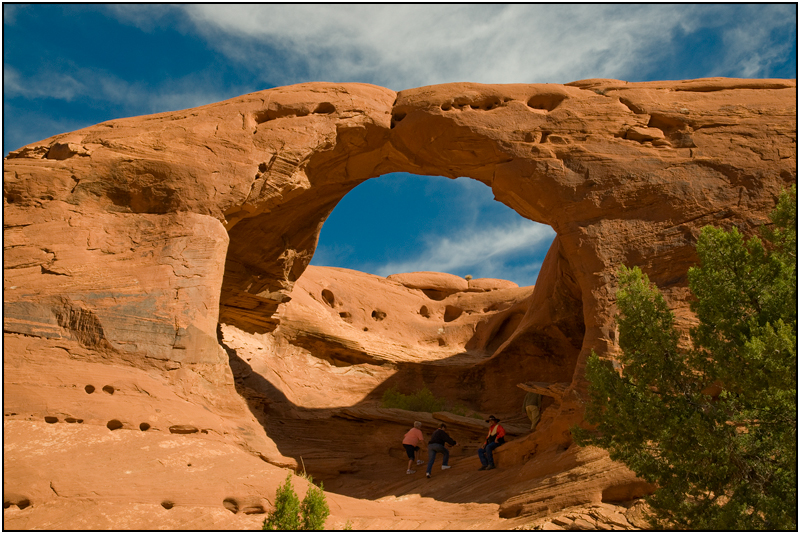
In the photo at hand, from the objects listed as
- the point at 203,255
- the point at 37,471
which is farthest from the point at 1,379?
the point at 203,255

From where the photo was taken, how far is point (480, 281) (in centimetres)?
3222

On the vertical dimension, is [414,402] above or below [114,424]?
above

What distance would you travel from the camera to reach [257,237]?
61.4 ft

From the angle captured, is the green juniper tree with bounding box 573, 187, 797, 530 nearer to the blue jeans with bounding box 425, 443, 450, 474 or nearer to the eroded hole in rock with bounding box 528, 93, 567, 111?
the blue jeans with bounding box 425, 443, 450, 474

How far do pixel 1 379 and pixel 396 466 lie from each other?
9.66 metres

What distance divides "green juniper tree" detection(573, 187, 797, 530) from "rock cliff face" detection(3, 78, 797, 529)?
236 centimetres

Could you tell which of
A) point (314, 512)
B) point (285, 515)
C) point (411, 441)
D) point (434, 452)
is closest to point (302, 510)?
point (314, 512)

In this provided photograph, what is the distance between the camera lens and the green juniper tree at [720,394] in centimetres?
714

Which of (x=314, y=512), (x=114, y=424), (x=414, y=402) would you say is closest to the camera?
(x=314, y=512)

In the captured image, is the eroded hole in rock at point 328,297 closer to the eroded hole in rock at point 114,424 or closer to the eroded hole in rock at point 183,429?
the eroded hole in rock at point 183,429

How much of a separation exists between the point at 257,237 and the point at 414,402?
7.27m

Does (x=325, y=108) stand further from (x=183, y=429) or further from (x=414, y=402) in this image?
(x=414, y=402)

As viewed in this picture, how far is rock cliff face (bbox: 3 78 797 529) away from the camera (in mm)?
9805

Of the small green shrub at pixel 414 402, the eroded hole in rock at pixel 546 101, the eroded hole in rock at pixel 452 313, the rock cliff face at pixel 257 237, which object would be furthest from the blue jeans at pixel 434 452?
the eroded hole in rock at pixel 452 313
